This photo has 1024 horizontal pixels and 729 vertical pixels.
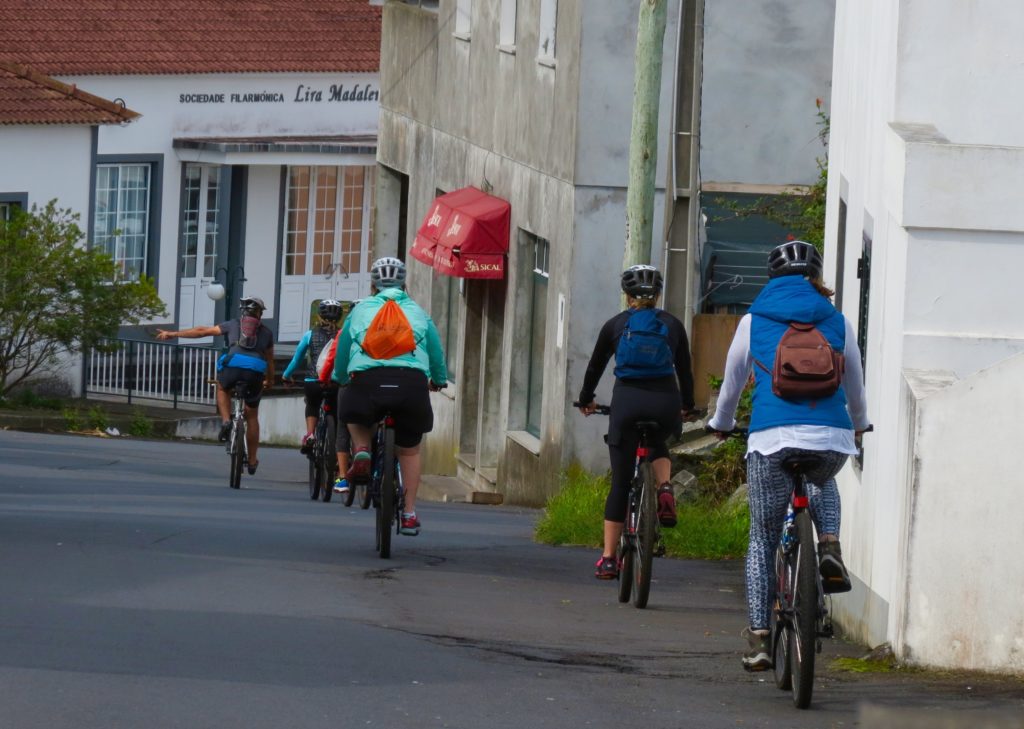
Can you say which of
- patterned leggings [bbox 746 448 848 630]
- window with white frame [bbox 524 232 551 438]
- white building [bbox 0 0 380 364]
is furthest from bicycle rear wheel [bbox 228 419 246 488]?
white building [bbox 0 0 380 364]

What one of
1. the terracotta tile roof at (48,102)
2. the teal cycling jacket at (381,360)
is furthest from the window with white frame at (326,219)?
the teal cycling jacket at (381,360)

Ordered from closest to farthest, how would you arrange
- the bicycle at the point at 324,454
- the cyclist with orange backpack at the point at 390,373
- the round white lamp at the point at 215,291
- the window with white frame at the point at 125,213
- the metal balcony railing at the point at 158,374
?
the cyclist with orange backpack at the point at 390,373 → the bicycle at the point at 324,454 → the metal balcony railing at the point at 158,374 → the round white lamp at the point at 215,291 → the window with white frame at the point at 125,213

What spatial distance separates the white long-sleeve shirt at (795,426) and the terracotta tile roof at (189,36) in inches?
1129

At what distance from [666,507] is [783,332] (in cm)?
280

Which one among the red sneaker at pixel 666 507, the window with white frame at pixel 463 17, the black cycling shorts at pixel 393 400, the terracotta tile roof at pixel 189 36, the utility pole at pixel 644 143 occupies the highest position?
the terracotta tile roof at pixel 189 36

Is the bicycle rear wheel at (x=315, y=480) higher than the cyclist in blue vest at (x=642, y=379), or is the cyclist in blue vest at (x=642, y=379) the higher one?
the cyclist in blue vest at (x=642, y=379)

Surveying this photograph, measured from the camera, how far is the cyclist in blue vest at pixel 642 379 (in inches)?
426

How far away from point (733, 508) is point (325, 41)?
2660 centimetres

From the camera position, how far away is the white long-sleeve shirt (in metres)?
8.03

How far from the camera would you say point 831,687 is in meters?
8.41

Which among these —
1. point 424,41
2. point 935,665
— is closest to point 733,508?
point 935,665

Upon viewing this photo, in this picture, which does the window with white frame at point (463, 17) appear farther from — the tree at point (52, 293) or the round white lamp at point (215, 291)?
the round white lamp at point (215, 291)

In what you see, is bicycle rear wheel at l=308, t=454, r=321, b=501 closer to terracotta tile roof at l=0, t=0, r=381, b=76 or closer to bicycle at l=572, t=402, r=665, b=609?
bicycle at l=572, t=402, r=665, b=609

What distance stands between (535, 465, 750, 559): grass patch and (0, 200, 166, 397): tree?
A: 13.7 meters
